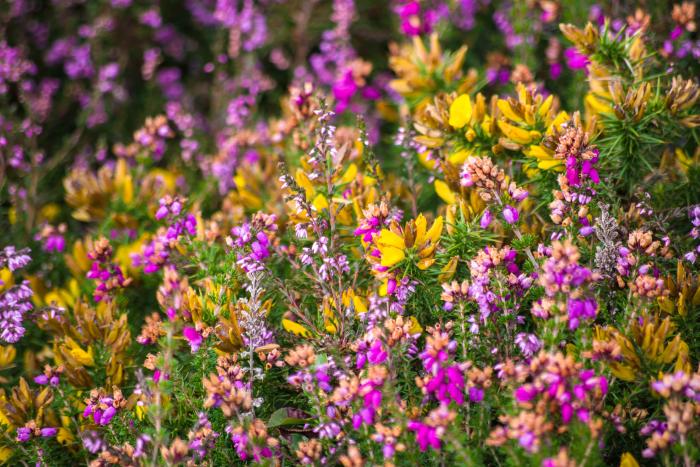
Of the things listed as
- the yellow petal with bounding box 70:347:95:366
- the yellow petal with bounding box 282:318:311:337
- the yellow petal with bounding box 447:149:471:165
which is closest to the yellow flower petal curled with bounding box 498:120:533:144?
the yellow petal with bounding box 447:149:471:165

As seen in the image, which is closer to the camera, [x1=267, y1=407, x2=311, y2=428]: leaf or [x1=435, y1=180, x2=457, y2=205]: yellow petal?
[x1=267, y1=407, x2=311, y2=428]: leaf

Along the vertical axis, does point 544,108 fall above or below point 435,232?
above

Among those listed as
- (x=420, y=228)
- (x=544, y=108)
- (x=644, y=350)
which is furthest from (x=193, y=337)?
(x=544, y=108)

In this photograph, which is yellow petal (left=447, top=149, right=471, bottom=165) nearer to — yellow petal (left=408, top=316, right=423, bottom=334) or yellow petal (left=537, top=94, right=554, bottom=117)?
yellow petal (left=537, top=94, right=554, bottom=117)

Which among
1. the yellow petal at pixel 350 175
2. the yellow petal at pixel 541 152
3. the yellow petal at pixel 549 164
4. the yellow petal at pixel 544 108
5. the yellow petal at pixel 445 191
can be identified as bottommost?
the yellow petal at pixel 350 175

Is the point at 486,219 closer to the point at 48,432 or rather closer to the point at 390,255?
the point at 390,255

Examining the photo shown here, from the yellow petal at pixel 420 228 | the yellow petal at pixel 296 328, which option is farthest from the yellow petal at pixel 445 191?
the yellow petal at pixel 296 328

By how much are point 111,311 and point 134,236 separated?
0.70 m

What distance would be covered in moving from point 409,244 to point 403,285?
12 cm

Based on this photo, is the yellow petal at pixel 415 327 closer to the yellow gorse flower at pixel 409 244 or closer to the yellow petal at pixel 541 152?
the yellow gorse flower at pixel 409 244

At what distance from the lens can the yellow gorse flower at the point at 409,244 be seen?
1750 mm

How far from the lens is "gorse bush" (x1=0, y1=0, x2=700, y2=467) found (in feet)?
4.91

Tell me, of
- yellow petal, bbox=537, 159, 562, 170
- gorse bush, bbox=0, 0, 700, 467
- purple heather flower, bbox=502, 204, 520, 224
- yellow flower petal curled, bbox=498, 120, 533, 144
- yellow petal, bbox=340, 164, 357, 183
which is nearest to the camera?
gorse bush, bbox=0, 0, 700, 467

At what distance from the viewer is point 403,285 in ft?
5.94
